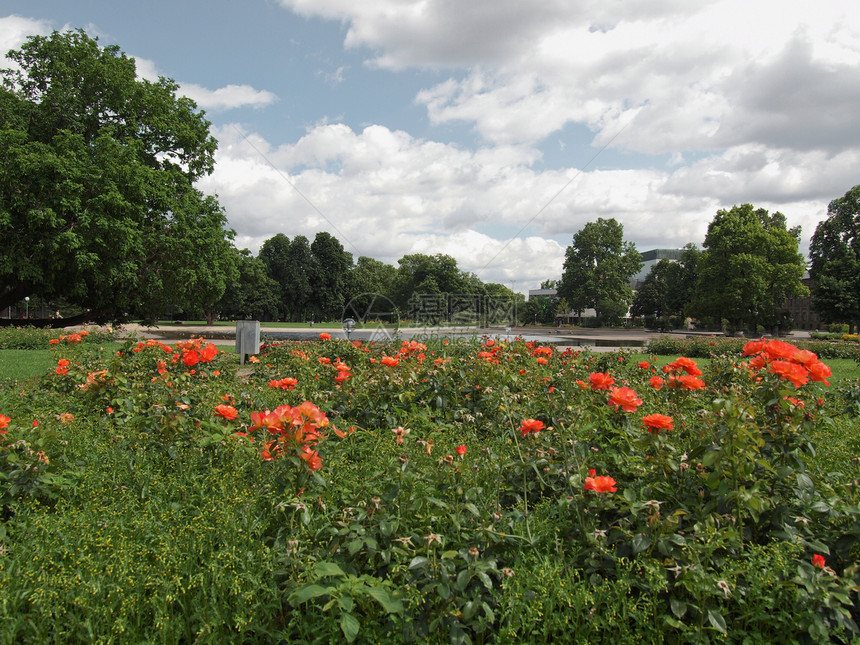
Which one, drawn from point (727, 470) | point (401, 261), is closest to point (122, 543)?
point (727, 470)

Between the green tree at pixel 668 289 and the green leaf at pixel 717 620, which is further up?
the green tree at pixel 668 289

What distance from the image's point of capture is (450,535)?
2.27 metres

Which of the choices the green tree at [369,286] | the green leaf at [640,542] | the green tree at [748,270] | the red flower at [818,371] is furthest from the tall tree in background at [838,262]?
the green leaf at [640,542]

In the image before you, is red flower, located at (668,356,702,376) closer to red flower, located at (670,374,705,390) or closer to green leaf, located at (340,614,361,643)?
red flower, located at (670,374,705,390)

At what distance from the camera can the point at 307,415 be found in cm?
216

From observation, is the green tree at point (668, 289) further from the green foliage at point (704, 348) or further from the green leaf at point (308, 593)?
the green leaf at point (308, 593)

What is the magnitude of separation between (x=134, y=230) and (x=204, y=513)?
18.4 metres

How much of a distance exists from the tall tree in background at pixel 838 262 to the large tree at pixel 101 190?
4172 cm

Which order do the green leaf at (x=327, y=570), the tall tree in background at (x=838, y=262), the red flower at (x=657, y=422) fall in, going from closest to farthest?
1. the green leaf at (x=327, y=570)
2. the red flower at (x=657, y=422)
3. the tall tree in background at (x=838, y=262)

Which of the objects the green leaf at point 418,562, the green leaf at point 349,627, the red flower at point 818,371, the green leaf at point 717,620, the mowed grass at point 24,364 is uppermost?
the red flower at point 818,371

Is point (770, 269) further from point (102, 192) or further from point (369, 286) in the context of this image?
point (369, 286)

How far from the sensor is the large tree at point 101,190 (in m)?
16.6

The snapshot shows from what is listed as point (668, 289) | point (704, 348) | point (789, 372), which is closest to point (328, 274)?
point (668, 289)

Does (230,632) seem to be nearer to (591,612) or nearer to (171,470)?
(591,612)
